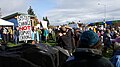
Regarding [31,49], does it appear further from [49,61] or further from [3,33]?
[3,33]

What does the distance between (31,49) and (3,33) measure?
27493 millimetres

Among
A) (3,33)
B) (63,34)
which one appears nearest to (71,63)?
(63,34)

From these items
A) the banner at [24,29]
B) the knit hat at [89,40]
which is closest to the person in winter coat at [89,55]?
the knit hat at [89,40]

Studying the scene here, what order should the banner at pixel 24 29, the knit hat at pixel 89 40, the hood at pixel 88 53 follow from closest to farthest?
the hood at pixel 88 53 → the knit hat at pixel 89 40 → the banner at pixel 24 29

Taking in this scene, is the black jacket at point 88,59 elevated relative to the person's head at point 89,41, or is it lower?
lower

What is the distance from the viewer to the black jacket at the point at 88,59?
159 inches

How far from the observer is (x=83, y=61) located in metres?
4.19

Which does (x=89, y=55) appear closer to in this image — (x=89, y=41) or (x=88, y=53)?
(x=88, y=53)

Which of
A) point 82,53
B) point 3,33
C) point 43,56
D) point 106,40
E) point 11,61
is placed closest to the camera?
point 82,53

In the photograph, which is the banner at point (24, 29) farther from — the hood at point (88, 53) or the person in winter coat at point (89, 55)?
the hood at point (88, 53)

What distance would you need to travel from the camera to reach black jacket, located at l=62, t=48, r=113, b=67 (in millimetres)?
4051

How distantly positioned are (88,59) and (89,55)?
111 mm

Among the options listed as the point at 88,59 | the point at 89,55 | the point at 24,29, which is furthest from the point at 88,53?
the point at 24,29

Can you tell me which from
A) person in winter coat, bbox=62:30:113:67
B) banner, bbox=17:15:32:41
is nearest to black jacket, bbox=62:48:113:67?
person in winter coat, bbox=62:30:113:67
